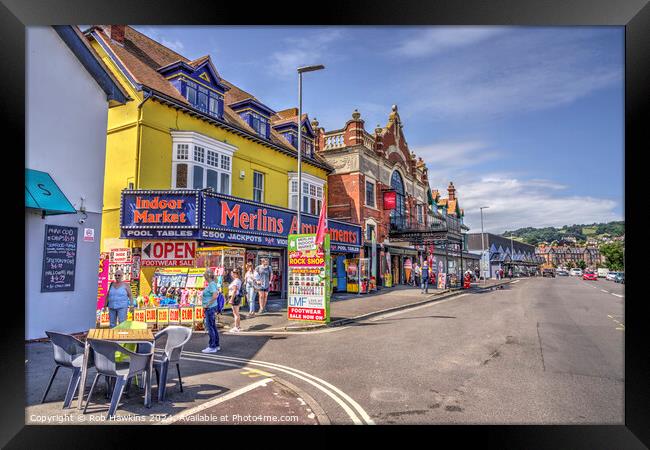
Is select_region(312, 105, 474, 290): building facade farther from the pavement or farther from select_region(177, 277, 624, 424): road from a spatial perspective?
the pavement

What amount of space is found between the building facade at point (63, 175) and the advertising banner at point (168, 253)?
308 cm

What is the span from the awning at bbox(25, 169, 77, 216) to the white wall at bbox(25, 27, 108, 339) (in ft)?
0.80

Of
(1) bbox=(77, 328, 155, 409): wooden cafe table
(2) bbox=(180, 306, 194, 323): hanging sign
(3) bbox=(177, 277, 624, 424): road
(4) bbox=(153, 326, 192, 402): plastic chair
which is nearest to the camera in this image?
(1) bbox=(77, 328, 155, 409): wooden cafe table

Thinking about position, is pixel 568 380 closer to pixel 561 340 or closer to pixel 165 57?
pixel 561 340

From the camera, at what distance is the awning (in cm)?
824

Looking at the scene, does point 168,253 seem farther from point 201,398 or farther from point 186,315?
point 201,398

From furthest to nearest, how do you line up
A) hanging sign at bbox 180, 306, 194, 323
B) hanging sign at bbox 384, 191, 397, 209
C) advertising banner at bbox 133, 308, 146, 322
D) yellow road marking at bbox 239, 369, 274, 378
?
hanging sign at bbox 384, 191, 397, 209 → hanging sign at bbox 180, 306, 194, 323 → advertising banner at bbox 133, 308, 146, 322 → yellow road marking at bbox 239, 369, 274, 378

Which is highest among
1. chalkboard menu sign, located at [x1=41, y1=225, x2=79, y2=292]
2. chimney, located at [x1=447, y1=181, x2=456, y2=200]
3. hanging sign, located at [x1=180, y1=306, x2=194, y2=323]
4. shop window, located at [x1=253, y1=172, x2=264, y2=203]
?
chimney, located at [x1=447, y1=181, x2=456, y2=200]

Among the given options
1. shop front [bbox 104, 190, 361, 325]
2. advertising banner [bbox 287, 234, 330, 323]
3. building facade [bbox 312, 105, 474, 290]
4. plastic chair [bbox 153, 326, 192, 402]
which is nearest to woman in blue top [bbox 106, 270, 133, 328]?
shop front [bbox 104, 190, 361, 325]

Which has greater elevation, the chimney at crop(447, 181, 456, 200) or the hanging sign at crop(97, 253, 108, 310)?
the chimney at crop(447, 181, 456, 200)

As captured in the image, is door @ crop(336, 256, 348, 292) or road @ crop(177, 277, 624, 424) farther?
door @ crop(336, 256, 348, 292)

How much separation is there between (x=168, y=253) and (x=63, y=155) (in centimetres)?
524
